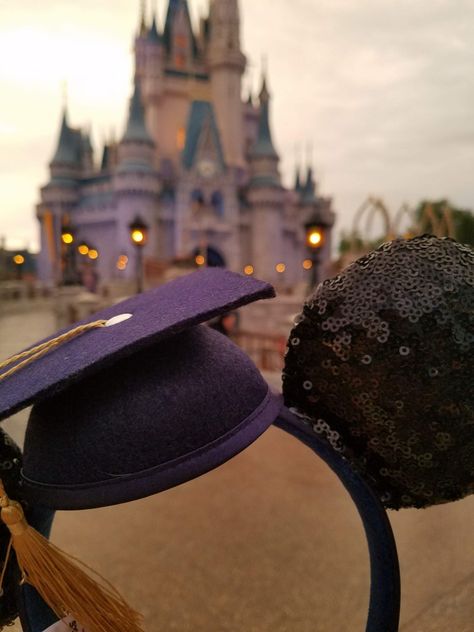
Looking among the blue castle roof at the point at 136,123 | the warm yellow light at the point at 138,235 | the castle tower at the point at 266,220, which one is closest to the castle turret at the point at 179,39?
the blue castle roof at the point at 136,123

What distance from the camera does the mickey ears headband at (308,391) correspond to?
106 centimetres

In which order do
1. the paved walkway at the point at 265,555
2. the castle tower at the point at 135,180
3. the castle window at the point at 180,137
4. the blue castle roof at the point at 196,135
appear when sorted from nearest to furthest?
the paved walkway at the point at 265,555, the castle tower at the point at 135,180, the blue castle roof at the point at 196,135, the castle window at the point at 180,137

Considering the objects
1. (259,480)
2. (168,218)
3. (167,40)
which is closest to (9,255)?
(168,218)

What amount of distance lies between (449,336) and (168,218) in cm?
3020

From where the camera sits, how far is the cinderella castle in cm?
2973

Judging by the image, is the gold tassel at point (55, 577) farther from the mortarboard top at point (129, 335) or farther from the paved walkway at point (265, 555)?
the paved walkway at point (265, 555)

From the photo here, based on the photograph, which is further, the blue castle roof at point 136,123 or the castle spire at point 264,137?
the castle spire at point 264,137

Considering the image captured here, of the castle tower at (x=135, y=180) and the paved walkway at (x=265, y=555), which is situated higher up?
the castle tower at (x=135, y=180)

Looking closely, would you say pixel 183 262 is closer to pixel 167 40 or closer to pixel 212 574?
pixel 167 40

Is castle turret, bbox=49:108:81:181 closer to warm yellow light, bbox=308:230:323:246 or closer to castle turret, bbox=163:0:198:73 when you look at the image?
castle turret, bbox=163:0:198:73

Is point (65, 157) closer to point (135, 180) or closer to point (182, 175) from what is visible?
point (135, 180)

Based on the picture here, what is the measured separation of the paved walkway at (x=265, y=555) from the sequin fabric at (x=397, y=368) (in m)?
0.70

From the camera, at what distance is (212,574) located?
7.02ft

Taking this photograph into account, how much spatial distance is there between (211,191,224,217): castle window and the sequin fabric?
99.1 feet
